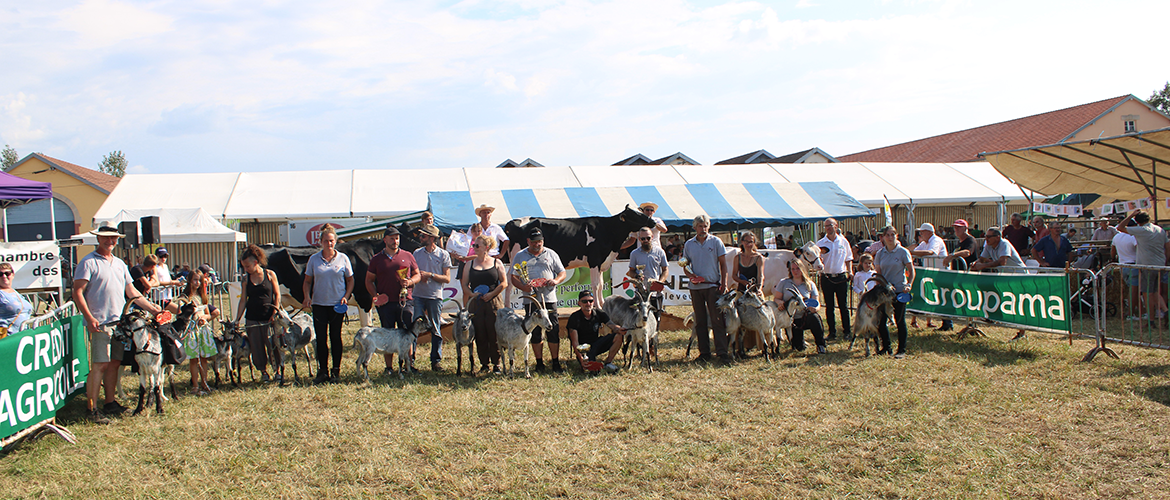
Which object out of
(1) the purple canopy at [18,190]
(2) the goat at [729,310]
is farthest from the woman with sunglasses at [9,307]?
(2) the goat at [729,310]

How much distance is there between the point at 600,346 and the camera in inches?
276

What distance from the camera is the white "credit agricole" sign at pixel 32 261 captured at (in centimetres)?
971

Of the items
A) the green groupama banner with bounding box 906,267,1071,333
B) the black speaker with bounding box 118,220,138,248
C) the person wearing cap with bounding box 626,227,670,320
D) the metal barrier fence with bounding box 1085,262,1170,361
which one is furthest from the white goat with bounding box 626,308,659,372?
the black speaker with bounding box 118,220,138,248

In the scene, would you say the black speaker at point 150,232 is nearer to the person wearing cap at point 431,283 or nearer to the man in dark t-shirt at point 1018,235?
the person wearing cap at point 431,283

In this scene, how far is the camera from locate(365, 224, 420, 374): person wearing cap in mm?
6859

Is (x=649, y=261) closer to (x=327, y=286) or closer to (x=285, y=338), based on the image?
(x=327, y=286)

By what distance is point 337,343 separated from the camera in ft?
22.6

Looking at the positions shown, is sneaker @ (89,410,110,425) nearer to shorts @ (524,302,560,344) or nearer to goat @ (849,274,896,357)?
shorts @ (524,302,560,344)

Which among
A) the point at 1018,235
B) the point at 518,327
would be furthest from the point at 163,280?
the point at 1018,235

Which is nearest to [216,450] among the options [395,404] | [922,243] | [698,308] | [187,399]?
[395,404]

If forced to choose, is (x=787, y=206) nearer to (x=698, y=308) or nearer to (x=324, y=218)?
(x=698, y=308)

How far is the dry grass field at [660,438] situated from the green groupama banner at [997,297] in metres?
0.55

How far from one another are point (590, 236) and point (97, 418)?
6.18 m

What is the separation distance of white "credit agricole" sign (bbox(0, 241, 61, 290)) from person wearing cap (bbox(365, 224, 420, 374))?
6264mm
